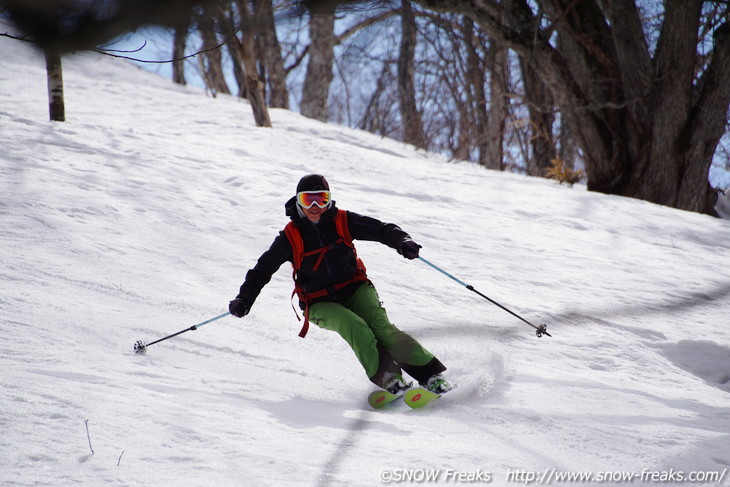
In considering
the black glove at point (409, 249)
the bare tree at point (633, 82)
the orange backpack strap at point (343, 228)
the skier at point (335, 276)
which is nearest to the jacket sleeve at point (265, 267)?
the skier at point (335, 276)

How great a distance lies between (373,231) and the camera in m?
3.74

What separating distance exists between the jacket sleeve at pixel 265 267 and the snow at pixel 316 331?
0.43 meters

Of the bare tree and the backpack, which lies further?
the bare tree

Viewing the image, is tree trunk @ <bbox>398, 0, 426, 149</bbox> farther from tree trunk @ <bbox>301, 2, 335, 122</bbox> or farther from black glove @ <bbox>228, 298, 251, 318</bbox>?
black glove @ <bbox>228, 298, 251, 318</bbox>

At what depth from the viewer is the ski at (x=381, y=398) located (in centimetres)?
316

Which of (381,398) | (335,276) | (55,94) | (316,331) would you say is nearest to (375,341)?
(381,398)

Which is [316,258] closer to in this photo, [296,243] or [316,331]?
[296,243]

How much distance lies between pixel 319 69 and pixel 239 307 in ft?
38.9

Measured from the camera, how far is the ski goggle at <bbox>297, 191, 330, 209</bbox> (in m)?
3.55

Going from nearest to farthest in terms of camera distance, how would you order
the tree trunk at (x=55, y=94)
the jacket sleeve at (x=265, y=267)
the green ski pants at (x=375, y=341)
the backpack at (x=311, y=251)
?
the green ski pants at (x=375, y=341) < the jacket sleeve at (x=265, y=267) < the backpack at (x=311, y=251) < the tree trunk at (x=55, y=94)

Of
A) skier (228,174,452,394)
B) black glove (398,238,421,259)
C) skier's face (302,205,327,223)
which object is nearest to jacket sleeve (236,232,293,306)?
skier (228,174,452,394)

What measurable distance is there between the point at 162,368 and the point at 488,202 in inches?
217

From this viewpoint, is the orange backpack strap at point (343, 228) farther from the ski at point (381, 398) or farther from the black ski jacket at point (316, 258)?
the ski at point (381, 398)

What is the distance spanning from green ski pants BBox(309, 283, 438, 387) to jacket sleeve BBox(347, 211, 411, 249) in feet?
1.37
